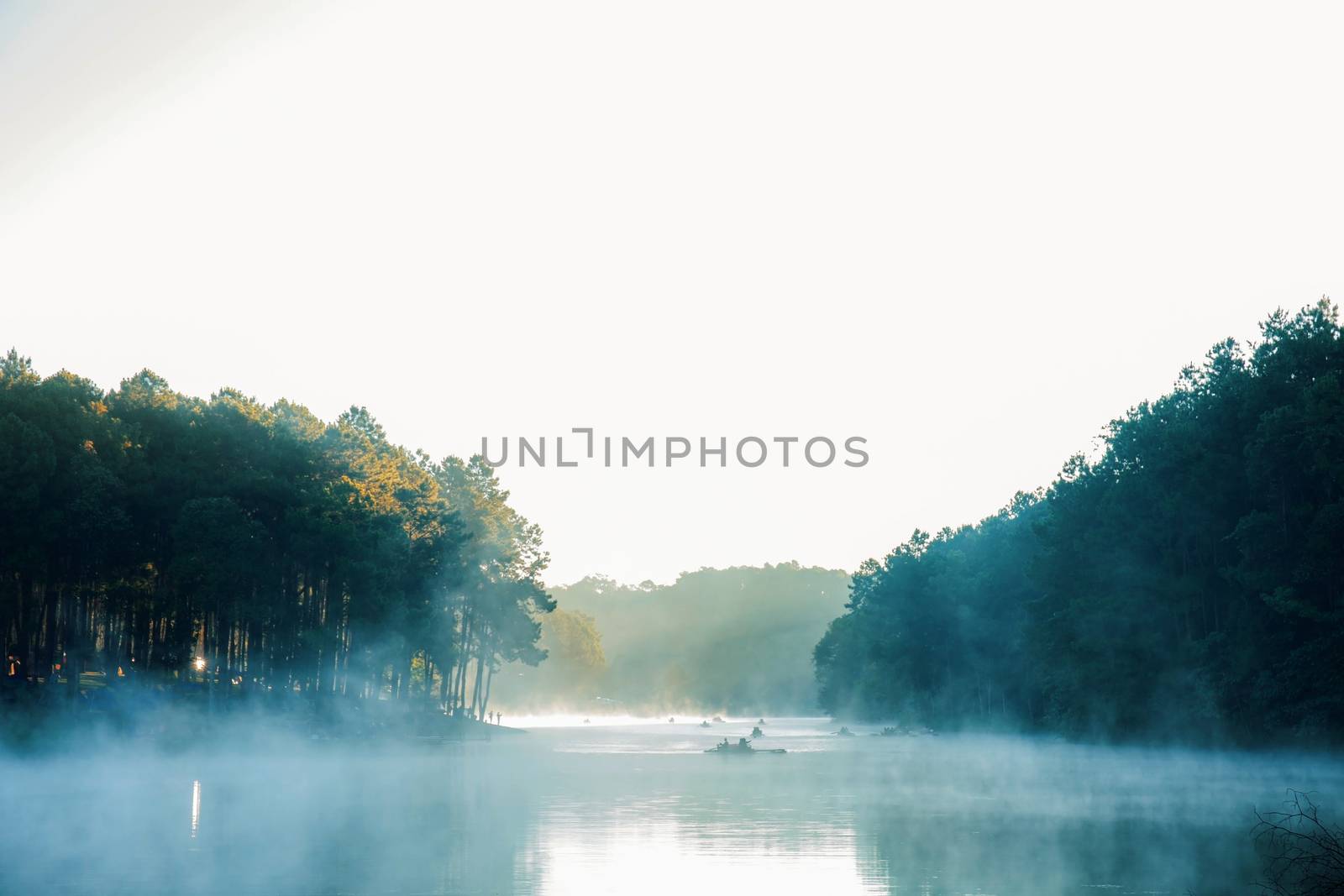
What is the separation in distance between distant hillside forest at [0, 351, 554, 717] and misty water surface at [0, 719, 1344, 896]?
8829 mm

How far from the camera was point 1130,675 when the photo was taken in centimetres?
7281

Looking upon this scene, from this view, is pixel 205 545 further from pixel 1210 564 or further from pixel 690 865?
pixel 1210 564

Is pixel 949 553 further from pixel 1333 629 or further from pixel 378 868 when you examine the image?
pixel 378 868

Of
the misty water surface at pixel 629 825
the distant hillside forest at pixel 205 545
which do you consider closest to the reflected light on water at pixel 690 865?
the misty water surface at pixel 629 825

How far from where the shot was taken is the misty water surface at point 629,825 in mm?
21609

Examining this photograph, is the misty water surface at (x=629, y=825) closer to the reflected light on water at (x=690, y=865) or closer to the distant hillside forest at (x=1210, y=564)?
the reflected light on water at (x=690, y=865)

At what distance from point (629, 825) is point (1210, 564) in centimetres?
4661

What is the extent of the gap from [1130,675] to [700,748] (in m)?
Answer: 25.9

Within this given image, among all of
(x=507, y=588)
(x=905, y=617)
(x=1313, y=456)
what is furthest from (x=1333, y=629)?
(x=905, y=617)

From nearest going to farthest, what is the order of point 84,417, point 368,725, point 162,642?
point 84,417
point 162,642
point 368,725

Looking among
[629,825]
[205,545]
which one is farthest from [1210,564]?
[205,545]

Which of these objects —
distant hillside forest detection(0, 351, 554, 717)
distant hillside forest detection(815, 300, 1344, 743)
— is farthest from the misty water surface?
distant hillside forest detection(0, 351, 554, 717)

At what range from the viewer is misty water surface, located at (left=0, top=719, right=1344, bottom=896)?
21.6 meters

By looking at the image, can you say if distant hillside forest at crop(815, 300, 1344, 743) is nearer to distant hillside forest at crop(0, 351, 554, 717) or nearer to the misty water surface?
the misty water surface
